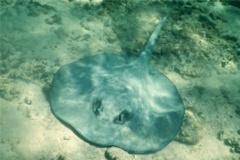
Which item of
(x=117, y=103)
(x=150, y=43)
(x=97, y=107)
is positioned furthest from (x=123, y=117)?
(x=150, y=43)

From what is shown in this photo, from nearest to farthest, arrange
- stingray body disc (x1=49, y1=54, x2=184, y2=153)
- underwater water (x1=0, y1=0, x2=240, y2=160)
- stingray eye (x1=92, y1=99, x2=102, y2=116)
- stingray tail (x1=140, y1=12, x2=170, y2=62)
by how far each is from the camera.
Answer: stingray body disc (x1=49, y1=54, x2=184, y2=153) → stingray eye (x1=92, y1=99, x2=102, y2=116) → underwater water (x1=0, y1=0, x2=240, y2=160) → stingray tail (x1=140, y1=12, x2=170, y2=62)

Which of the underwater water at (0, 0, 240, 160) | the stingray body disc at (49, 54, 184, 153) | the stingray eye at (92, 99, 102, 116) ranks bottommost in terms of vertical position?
the underwater water at (0, 0, 240, 160)

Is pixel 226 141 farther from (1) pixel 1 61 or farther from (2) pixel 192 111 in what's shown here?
(1) pixel 1 61

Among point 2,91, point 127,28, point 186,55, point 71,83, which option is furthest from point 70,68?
point 186,55

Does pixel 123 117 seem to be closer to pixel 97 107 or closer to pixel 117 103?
pixel 117 103

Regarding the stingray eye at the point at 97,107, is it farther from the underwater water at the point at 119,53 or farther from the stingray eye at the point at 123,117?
the underwater water at the point at 119,53

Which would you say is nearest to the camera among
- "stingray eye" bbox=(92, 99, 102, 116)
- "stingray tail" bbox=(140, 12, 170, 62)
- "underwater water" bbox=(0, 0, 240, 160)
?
"stingray eye" bbox=(92, 99, 102, 116)

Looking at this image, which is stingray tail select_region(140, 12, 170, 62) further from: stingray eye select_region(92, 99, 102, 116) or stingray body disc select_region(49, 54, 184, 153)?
stingray eye select_region(92, 99, 102, 116)

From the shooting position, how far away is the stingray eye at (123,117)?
389 cm

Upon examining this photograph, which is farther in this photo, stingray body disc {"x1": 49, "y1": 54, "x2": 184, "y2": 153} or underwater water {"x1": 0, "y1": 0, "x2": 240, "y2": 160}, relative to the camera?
underwater water {"x1": 0, "y1": 0, "x2": 240, "y2": 160}

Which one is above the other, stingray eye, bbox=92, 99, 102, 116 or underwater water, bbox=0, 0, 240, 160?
stingray eye, bbox=92, 99, 102, 116

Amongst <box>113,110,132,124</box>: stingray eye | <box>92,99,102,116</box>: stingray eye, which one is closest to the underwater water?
<box>113,110,132,124</box>: stingray eye

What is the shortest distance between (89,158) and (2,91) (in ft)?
6.22

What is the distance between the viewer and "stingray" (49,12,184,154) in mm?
3838
